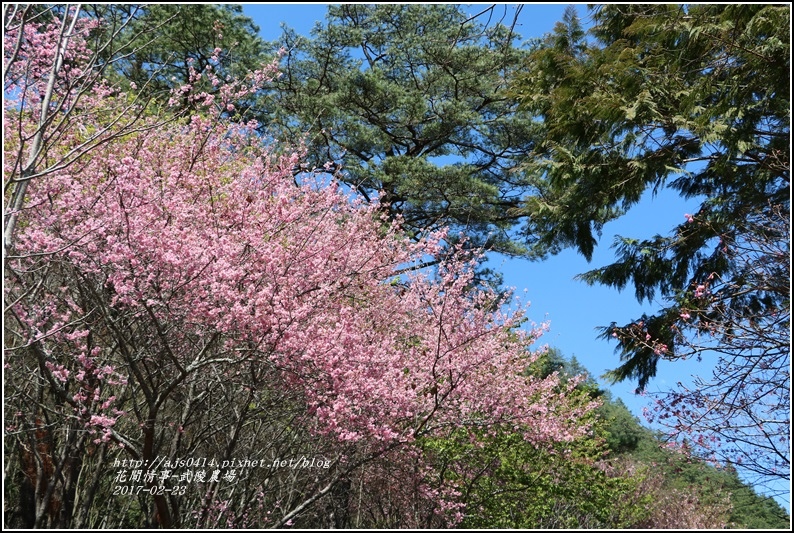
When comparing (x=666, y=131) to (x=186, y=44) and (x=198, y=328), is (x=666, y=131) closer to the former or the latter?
(x=198, y=328)

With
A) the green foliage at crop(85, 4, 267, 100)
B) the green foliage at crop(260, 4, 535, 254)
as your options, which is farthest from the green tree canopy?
the green foliage at crop(85, 4, 267, 100)

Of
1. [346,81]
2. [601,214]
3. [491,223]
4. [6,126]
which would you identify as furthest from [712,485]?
[6,126]

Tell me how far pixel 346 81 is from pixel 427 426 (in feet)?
28.6

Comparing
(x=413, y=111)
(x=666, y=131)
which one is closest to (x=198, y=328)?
(x=666, y=131)

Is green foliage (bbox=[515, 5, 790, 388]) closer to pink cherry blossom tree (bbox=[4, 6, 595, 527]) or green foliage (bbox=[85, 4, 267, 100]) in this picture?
pink cherry blossom tree (bbox=[4, 6, 595, 527])

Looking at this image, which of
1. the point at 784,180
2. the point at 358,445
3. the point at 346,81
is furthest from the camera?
the point at 346,81

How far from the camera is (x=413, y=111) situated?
12359 millimetres

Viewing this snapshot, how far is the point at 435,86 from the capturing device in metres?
13.0

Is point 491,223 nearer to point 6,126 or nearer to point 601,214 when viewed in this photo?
point 601,214

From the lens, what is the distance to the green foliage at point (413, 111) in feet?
40.0

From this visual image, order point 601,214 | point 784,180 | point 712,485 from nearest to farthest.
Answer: point 784,180 < point 601,214 < point 712,485

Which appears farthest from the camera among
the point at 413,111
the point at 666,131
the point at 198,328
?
the point at 413,111

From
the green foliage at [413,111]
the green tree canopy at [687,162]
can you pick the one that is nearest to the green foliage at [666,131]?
the green tree canopy at [687,162]

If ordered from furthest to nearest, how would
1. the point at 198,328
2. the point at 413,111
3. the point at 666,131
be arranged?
the point at 413,111
the point at 666,131
the point at 198,328
